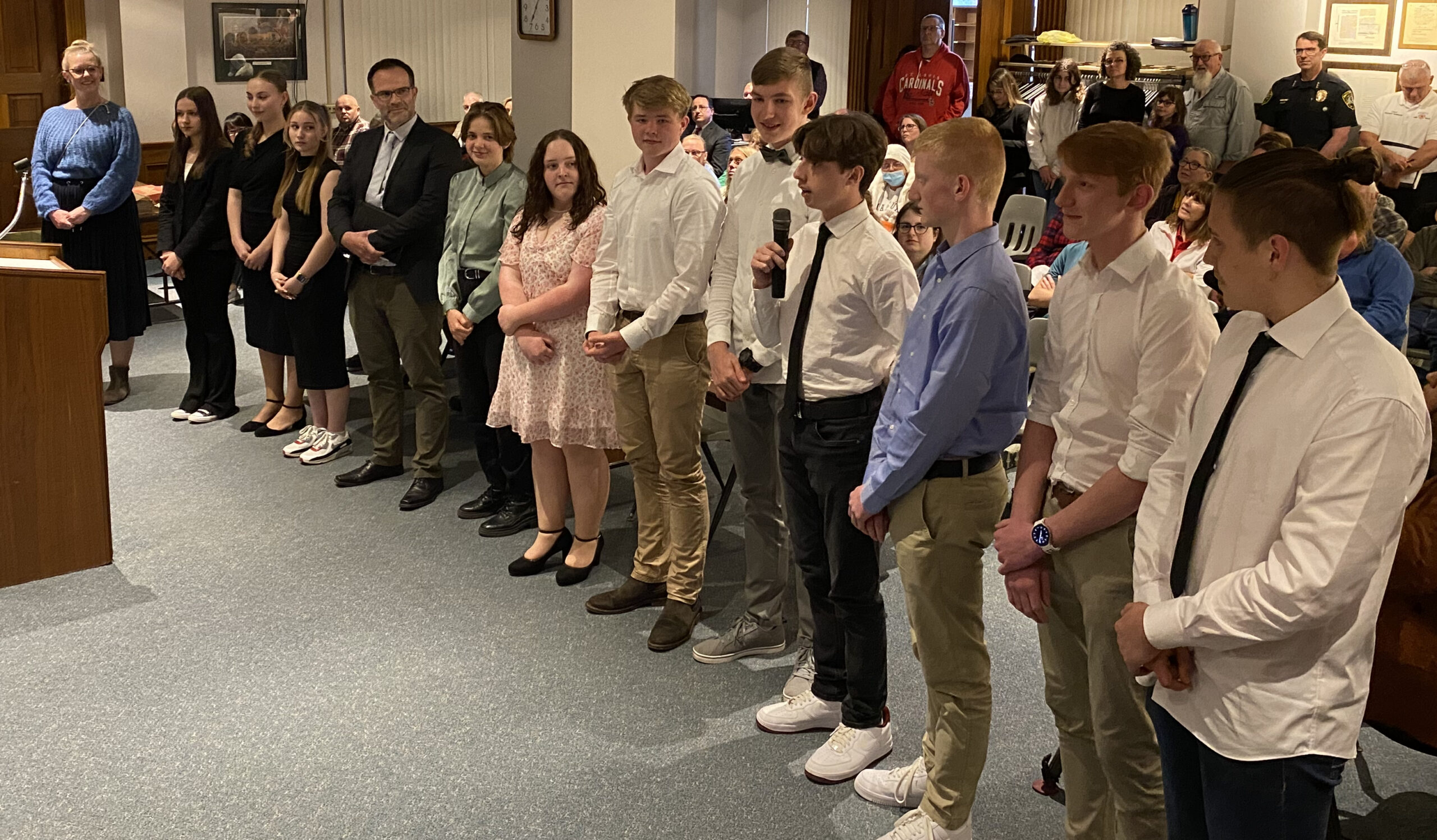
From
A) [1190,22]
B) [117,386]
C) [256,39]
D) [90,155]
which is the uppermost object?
[1190,22]

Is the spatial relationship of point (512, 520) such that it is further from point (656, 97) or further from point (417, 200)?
point (656, 97)

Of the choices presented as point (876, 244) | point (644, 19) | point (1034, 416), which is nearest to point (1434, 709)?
point (1034, 416)

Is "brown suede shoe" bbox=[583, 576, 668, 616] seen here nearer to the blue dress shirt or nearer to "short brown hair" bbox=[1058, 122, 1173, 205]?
the blue dress shirt

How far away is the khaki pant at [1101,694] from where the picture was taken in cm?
213

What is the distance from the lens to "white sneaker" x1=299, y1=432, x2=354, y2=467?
533 cm

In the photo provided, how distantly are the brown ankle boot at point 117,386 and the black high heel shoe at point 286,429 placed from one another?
2.94ft

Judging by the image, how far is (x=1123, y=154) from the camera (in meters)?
2.13

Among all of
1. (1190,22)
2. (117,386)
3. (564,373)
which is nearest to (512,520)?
(564,373)

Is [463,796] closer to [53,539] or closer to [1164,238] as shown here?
[53,539]

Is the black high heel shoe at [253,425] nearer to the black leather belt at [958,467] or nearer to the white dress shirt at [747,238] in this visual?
the white dress shirt at [747,238]

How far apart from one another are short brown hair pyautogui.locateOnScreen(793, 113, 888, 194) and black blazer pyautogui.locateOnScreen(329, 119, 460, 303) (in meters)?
2.25

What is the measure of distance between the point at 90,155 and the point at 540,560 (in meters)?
3.24

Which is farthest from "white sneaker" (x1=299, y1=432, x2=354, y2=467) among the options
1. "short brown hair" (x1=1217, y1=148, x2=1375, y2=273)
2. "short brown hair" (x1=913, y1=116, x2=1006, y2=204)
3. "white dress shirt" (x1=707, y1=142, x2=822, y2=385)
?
"short brown hair" (x1=1217, y1=148, x2=1375, y2=273)

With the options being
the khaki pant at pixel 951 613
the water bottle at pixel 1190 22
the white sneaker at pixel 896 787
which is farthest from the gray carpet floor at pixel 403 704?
the water bottle at pixel 1190 22
